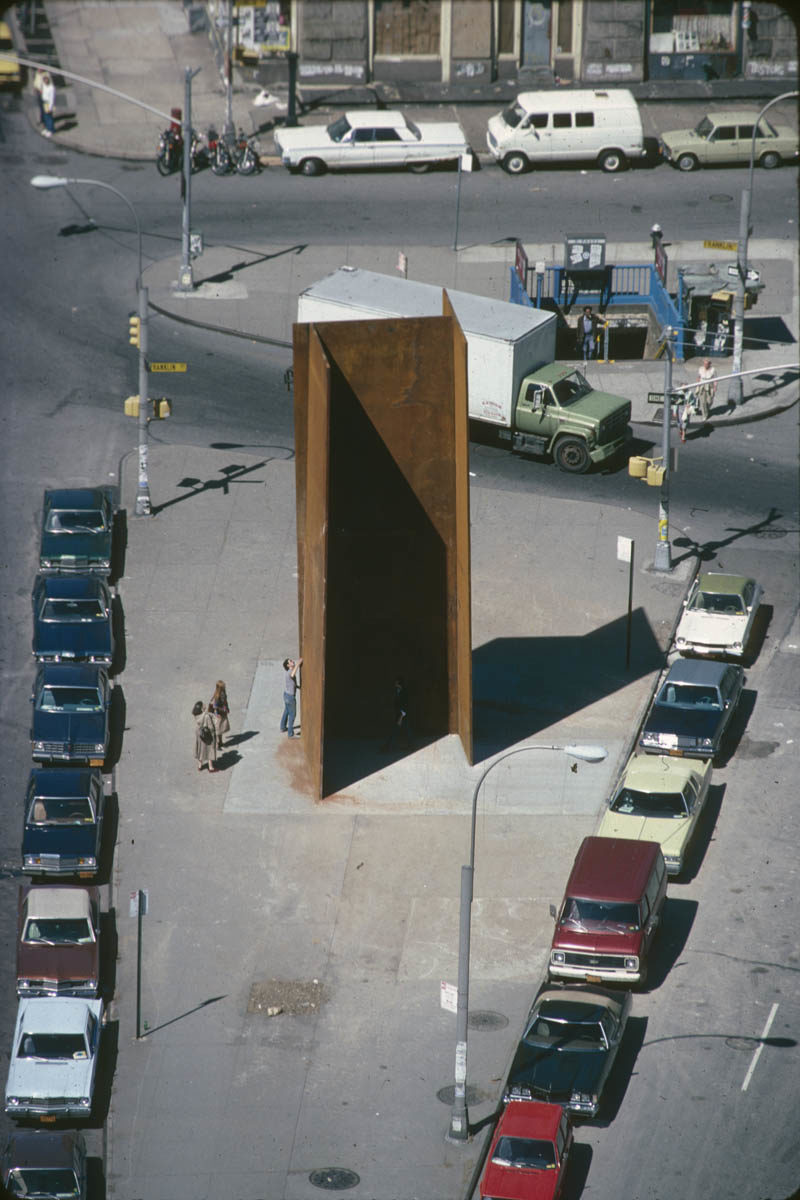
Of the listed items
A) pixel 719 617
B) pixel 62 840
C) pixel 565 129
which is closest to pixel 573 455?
pixel 719 617

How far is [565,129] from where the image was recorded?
68.0 meters

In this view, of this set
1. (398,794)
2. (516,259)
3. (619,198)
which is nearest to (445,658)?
(398,794)

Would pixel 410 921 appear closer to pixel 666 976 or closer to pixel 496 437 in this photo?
pixel 666 976

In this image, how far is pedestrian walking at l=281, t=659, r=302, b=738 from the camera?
42844 millimetres

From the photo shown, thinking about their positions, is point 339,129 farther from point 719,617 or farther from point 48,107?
point 719,617

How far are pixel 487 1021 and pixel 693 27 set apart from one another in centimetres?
4700

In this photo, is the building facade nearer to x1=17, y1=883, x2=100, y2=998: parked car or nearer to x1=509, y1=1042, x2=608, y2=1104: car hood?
x1=17, y1=883, x2=100, y2=998: parked car

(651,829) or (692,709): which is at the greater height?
(692,709)

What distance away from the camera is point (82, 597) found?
151 feet

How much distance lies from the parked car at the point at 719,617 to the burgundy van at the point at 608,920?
32.1 ft

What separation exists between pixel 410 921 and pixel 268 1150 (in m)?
6.47

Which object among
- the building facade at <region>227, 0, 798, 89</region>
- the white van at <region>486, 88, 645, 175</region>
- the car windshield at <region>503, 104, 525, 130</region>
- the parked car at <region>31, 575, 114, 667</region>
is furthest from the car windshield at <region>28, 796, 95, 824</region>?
the building facade at <region>227, 0, 798, 89</region>

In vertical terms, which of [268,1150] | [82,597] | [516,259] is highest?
[516,259]

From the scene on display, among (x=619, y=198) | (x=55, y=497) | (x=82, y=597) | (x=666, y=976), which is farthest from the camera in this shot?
(x=619, y=198)
